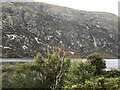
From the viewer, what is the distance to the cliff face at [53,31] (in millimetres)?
94562

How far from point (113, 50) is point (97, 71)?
97.8 meters

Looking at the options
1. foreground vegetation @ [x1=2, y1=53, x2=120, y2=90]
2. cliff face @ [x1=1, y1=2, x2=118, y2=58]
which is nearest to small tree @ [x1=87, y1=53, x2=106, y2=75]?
foreground vegetation @ [x1=2, y1=53, x2=120, y2=90]

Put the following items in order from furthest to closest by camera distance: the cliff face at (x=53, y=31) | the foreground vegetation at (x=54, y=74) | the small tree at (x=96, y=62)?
the cliff face at (x=53, y=31)
the small tree at (x=96, y=62)
the foreground vegetation at (x=54, y=74)

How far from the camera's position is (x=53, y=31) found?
113 meters

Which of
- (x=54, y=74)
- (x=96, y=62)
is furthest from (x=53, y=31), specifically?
(x=96, y=62)

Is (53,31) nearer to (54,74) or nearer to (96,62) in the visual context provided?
(54,74)

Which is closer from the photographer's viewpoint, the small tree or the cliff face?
the small tree

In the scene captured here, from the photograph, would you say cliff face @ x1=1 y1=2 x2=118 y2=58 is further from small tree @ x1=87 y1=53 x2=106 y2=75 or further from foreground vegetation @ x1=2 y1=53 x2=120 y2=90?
small tree @ x1=87 y1=53 x2=106 y2=75

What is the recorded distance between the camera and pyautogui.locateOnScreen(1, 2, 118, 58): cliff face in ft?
310

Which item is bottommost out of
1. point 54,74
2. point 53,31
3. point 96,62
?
point 53,31

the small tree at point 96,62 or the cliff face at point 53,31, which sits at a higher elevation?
the small tree at point 96,62

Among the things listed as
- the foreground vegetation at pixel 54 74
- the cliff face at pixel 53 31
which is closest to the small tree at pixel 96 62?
the foreground vegetation at pixel 54 74

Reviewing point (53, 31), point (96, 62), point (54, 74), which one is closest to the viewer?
Result: point (96, 62)

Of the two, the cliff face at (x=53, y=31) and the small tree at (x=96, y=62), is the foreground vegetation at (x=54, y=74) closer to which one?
the small tree at (x=96, y=62)
